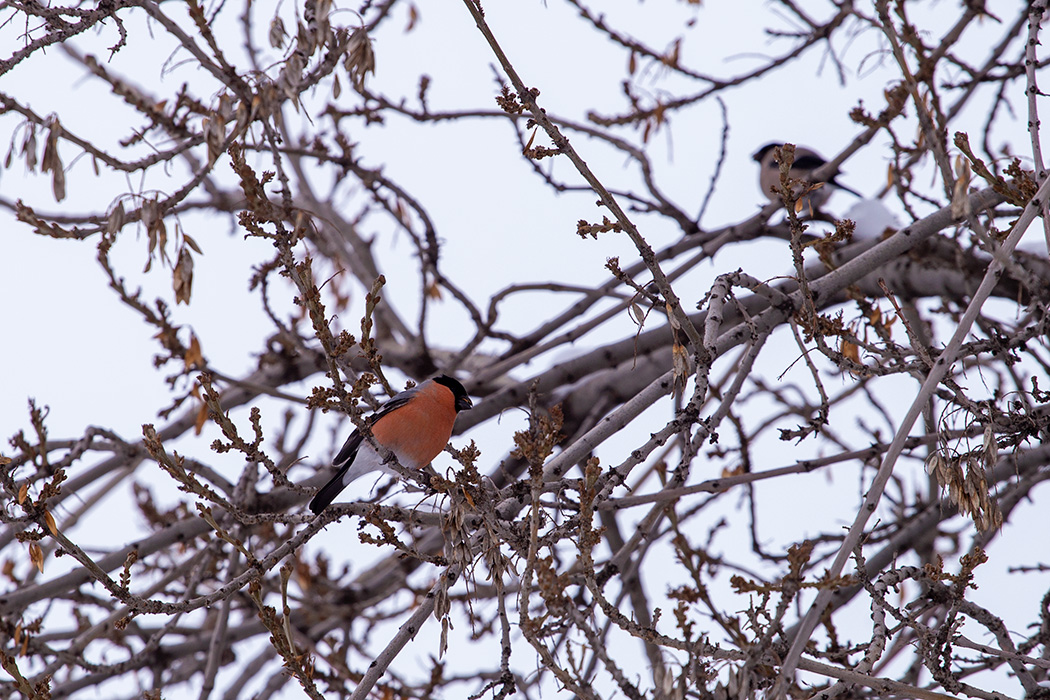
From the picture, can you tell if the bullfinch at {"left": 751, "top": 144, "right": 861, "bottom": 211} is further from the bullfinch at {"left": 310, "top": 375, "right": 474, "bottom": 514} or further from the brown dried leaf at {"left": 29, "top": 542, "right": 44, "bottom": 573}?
the brown dried leaf at {"left": 29, "top": 542, "right": 44, "bottom": 573}

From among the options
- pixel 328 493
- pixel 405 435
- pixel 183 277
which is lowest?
pixel 328 493

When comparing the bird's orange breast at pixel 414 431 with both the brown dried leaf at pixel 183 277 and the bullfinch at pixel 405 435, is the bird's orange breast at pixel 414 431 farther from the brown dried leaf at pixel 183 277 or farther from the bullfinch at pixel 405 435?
the brown dried leaf at pixel 183 277

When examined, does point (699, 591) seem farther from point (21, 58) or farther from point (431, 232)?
point (21, 58)

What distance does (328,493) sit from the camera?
353cm

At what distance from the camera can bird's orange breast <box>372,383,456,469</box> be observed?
3.71 metres

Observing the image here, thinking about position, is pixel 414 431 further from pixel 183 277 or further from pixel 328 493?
pixel 183 277

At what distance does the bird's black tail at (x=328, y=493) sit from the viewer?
337 centimetres

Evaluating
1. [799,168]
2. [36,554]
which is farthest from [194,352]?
[799,168]

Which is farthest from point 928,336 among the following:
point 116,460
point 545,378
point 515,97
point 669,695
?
point 116,460

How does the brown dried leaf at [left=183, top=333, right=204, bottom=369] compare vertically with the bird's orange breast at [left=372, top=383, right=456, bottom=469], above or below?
above

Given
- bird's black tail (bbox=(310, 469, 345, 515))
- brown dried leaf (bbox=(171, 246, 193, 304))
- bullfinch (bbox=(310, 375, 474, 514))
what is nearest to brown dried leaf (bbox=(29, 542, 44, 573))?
brown dried leaf (bbox=(171, 246, 193, 304))

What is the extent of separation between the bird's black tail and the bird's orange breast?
21 cm

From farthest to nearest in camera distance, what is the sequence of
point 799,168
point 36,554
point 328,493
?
1. point 799,168
2. point 328,493
3. point 36,554

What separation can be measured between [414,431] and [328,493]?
1.30ft
